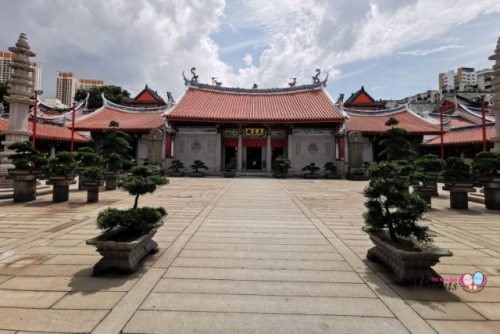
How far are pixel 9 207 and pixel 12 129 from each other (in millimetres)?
6217

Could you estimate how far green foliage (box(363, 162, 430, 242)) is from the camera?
11.7 feet

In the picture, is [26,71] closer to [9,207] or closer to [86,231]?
[9,207]

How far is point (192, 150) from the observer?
2317 centimetres

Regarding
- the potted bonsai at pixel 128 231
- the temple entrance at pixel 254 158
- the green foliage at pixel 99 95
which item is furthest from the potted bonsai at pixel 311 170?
the green foliage at pixel 99 95

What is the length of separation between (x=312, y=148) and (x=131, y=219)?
20486 mm

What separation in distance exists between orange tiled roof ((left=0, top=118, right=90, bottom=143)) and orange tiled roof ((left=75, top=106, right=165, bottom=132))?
885mm

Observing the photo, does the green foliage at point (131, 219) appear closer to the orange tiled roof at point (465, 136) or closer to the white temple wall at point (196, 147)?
the white temple wall at point (196, 147)

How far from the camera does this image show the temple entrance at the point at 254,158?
24.4 m

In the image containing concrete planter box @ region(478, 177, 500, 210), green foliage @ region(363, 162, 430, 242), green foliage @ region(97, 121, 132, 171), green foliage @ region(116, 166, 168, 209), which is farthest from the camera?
green foliage @ region(97, 121, 132, 171)

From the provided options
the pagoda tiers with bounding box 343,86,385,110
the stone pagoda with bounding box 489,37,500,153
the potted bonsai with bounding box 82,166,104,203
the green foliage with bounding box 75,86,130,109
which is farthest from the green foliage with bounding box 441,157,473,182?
the green foliage with bounding box 75,86,130,109

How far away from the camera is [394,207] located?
3730 mm

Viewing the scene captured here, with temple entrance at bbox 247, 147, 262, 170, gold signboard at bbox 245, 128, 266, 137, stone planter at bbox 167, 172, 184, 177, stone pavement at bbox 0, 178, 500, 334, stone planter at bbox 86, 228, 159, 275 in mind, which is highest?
gold signboard at bbox 245, 128, 266, 137

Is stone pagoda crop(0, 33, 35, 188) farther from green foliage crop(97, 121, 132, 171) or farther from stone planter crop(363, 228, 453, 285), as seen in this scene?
stone planter crop(363, 228, 453, 285)

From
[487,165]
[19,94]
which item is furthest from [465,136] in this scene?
[19,94]
